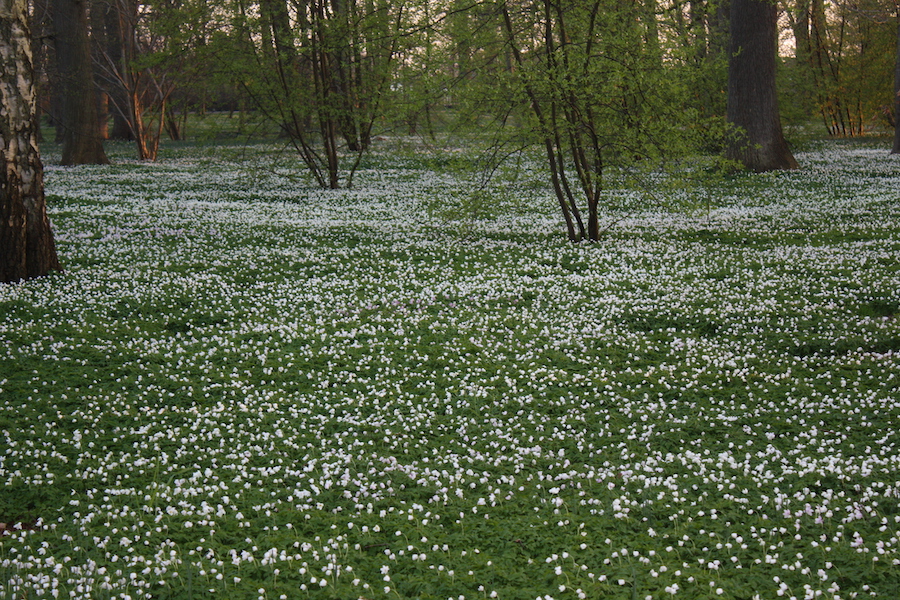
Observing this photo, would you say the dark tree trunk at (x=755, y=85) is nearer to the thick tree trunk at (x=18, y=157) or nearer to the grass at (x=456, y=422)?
the grass at (x=456, y=422)

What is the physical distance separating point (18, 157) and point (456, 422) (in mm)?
8356

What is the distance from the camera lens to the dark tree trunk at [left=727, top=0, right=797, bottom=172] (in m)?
23.5

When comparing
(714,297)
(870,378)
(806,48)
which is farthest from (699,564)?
(806,48)

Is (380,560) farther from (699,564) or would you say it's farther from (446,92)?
(446,92)

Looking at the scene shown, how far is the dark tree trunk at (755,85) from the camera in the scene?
23453 millimetres

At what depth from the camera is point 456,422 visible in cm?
681

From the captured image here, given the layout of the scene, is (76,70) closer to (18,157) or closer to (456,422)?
(18,157)

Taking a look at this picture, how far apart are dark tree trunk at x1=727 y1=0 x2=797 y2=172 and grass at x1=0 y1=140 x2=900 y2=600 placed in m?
10.7

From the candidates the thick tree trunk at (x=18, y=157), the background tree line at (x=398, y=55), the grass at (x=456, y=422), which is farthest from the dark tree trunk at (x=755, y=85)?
the thick tree trunk at (x=18, y=157)

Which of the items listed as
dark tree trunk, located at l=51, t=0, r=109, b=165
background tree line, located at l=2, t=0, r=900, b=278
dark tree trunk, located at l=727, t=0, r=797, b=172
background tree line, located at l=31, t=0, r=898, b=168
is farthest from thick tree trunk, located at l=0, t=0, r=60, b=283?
dark tree trunk, located at l=727, t=0, r=797, b=172

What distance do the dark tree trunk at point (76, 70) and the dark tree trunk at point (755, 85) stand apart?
23.1 meters

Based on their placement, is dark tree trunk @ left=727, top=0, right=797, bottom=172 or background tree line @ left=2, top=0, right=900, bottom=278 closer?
background tree line @ left=2, top=0, right=900, bottom=278

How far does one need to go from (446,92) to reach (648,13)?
384 centimetres

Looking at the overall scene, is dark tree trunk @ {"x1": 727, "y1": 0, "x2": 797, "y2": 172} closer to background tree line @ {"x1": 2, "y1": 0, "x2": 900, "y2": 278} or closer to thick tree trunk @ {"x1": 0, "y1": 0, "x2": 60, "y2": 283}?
background tree line @ {"x1": 2, "y1": 0, "x2": 900, "y2": 278}
